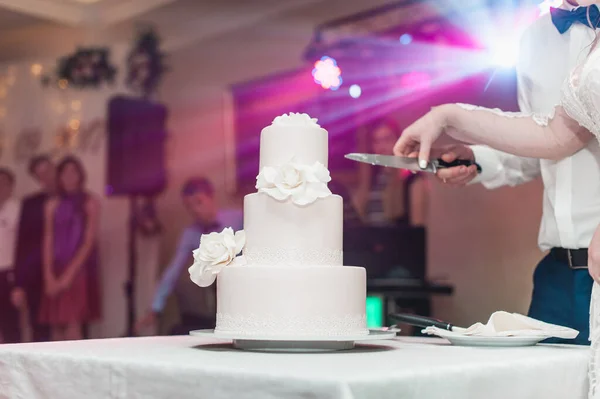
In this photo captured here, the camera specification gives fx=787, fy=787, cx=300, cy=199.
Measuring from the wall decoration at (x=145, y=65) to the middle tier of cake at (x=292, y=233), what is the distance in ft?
18.3

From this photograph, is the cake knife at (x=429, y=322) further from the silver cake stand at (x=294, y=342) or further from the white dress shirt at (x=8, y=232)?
the white dress shirt at (x=8, y=232)

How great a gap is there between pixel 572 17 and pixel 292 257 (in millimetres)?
873

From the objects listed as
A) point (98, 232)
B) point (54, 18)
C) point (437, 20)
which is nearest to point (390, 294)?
point (437, 20)

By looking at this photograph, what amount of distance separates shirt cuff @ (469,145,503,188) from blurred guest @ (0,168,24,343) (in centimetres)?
519

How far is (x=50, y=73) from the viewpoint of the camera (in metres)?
6.78

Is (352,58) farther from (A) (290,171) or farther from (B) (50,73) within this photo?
(A) (290,171)

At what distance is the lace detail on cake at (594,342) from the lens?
115 centimetres

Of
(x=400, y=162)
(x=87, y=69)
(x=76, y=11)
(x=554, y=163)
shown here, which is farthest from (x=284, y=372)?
(x=76, y=11)

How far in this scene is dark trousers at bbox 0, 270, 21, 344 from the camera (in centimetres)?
634

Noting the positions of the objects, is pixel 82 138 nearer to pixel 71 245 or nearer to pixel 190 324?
pixel 71 245

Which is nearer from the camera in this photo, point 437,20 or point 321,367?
point 321,367

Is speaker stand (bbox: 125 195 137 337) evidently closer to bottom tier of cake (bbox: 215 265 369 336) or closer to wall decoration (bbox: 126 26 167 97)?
wall decoration (bbox: 126 26 167 97)

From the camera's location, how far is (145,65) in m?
6.68

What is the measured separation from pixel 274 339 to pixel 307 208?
246mm
